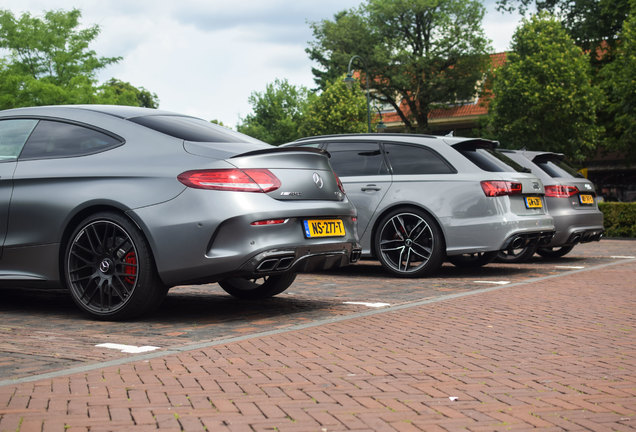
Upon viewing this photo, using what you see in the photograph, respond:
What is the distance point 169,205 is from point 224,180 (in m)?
0.45

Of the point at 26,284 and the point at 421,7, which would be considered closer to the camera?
the point at 26,284

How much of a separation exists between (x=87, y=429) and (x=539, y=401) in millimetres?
2067

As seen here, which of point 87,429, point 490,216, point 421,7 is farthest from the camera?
point 421,7

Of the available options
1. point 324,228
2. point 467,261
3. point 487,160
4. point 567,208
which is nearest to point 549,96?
point 567,208

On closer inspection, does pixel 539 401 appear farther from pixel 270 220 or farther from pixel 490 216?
pixel 490 216

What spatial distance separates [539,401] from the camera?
3.75 m

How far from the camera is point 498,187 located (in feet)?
30.4

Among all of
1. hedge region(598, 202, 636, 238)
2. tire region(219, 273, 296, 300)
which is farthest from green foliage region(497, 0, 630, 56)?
tire region(219, 273, 296, 300)

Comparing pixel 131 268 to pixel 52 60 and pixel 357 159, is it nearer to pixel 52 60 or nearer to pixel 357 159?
pixel 357 159

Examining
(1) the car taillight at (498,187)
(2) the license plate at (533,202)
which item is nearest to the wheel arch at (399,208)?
Answer: (1) the car taillight at (498,187)

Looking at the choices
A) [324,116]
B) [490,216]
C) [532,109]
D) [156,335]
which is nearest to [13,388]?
[156,335]

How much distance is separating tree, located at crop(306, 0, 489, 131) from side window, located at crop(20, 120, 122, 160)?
127 ft

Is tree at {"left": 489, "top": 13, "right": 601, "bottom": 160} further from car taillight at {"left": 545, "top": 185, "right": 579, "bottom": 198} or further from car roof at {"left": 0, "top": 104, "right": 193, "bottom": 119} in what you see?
car roof at {"left": 0, "top": 104, "right": 193, "bottom": 119}

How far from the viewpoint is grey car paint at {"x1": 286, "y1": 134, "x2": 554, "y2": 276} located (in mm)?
9156
